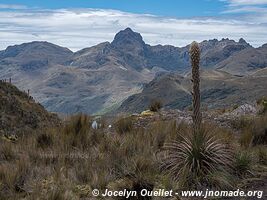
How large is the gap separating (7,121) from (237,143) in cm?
1006

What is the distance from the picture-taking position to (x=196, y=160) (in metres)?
8.59

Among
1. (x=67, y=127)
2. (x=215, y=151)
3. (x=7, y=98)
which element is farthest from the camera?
(x=7, y=98)

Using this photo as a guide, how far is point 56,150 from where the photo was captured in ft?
33.4

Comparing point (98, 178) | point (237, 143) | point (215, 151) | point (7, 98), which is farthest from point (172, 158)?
point (7, 98)

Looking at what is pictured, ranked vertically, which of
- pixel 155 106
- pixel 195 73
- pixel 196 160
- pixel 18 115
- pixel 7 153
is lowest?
pixel 18 115

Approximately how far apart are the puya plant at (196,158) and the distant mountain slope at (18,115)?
7735 millimetres

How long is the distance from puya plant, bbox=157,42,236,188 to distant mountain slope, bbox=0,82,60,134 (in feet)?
25.4

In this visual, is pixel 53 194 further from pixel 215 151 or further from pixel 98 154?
pixel 215 151

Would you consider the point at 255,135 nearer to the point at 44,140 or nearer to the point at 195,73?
the point at 195,73

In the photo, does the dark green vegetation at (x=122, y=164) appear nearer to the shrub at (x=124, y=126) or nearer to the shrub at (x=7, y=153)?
the shrub at (x=7, y=153)

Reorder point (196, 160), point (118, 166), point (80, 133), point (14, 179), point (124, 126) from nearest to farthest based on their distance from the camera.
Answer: point (14, 179)
point (196, 160)
point (118, 166)
point (80, 133)
point (124, 126)

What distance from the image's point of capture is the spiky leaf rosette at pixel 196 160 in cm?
833

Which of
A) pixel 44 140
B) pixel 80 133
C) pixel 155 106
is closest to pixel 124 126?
pixel 80 133

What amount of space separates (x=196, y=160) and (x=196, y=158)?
1.8 inches
